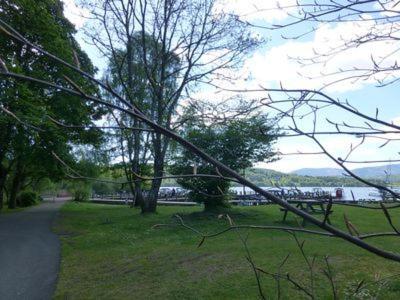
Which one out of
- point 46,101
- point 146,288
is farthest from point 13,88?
point 146,288

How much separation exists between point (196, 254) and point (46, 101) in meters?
16.5

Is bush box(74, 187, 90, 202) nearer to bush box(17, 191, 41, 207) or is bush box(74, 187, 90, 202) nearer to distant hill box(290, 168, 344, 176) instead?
bush box(17, 191, 41, 207)

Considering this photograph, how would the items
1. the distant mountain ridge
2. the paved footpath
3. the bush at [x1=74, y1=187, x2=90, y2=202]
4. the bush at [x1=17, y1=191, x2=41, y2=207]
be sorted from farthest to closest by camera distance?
the bush at [x1=74, y1=187, x2=90, y2=202] < the bush at [x1=17, y1=191, x2=41, y2=207] < the paved footpath < the distant mountain ridge

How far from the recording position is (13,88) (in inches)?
776

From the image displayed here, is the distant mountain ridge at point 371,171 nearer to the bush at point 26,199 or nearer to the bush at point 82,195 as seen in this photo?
the bush at point 26,199

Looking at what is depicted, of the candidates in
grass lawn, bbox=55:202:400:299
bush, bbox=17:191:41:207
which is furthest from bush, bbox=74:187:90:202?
grass lawn, bbox=55:202:400:299

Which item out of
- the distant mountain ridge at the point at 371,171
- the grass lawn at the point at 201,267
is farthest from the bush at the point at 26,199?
the distant mountain ridge at the point at 371,171

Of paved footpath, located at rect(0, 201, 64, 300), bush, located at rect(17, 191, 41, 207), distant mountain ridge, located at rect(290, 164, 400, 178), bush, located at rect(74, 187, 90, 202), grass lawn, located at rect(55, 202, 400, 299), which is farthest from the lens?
bush, located at rect(74, 187, 90, 202)

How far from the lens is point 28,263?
11391mm

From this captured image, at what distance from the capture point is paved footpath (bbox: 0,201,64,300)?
28.4ft

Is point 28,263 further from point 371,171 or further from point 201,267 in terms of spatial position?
point 371,171

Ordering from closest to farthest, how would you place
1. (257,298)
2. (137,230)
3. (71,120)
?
(257,298) < (137,230) < (71,120)

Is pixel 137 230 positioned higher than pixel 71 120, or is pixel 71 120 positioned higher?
pixel 71 120

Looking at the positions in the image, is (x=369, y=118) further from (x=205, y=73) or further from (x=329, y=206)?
(x=205, y=73)
